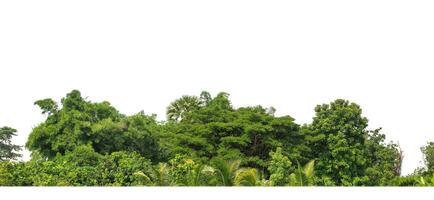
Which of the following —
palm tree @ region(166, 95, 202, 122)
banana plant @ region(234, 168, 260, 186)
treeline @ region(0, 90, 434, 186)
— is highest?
palm tree @ region(166, 95, 202, 122)

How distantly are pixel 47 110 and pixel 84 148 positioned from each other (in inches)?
151

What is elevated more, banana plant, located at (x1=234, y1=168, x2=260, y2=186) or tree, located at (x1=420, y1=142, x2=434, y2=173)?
tree, located at (x1=420, y1=142, x2=434, y2=173)

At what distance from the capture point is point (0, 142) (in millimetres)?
37938

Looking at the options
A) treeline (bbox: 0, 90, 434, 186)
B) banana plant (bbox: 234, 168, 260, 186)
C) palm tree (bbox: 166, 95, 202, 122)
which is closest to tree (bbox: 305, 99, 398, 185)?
treeline (bbox: 0, 90, 434, 186)

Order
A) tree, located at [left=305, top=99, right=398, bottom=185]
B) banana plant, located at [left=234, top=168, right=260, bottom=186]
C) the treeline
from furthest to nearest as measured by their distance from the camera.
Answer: tree, located at [left=305, top=99, right=398, bottom=185] → the treeline → banana plant, located at [left=234, top=168, right=260, bottom=186]

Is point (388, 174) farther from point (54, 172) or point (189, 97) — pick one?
point (54, 172)

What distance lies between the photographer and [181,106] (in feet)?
124

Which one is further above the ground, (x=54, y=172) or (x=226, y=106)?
(x=226, y=106)

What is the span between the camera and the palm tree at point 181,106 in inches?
1473

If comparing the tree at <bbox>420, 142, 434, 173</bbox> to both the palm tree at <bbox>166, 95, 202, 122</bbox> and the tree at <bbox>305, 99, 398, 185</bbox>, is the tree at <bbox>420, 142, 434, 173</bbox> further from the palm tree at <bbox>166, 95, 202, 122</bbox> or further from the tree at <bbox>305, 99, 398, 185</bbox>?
the palm tree at <bbox>166, 95, 202, 122</bbox>

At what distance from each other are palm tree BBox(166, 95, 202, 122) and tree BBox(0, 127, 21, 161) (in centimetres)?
966

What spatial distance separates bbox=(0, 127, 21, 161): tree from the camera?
37.8 meters
